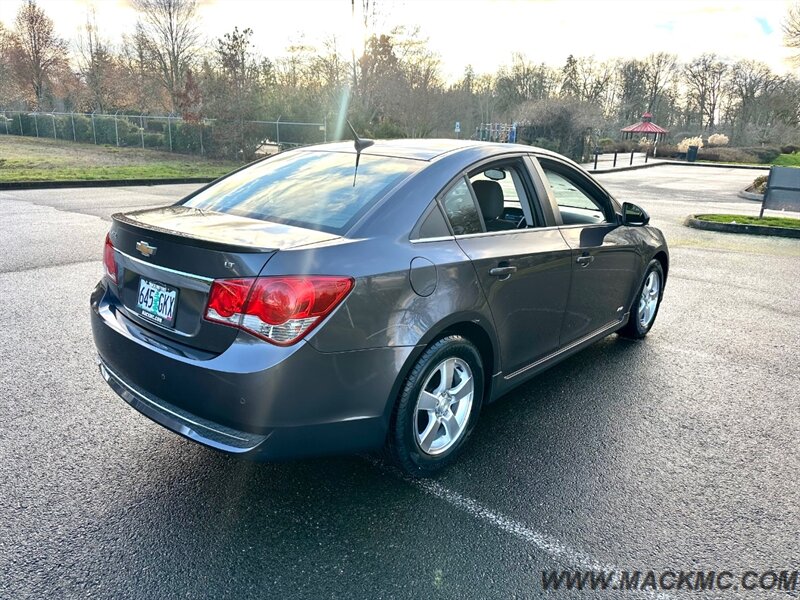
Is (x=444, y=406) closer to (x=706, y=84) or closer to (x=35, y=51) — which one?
(x=35, y=51)

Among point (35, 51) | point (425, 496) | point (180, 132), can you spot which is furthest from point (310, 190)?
point (35, 51)

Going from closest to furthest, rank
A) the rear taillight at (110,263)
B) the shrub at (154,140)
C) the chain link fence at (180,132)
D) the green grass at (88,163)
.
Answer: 1. the rear taillight at (110,263)
2. the green grass at (88,163)
3. the chain link fence at (180,132)
4. the shrub at (154,140)

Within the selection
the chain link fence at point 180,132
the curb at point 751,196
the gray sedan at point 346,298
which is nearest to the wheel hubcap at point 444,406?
the gray sedan at point 346,298

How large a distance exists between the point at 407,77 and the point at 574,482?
30.6m

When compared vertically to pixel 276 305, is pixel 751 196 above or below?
below

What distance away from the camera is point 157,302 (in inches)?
103

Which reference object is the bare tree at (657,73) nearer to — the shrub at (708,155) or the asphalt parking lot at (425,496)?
the shrub at (708,155)

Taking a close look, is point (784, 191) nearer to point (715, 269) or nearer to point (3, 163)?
point (715, 269)

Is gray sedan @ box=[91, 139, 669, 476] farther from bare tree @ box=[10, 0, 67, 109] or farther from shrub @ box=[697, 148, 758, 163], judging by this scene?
bare tree @ box=[10, 0, 67, 109]

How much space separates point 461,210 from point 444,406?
1.06 metres

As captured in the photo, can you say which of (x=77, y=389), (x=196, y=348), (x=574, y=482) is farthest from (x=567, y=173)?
(x=77, y=389)

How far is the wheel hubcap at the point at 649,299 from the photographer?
507 cm

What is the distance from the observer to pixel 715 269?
8.40m

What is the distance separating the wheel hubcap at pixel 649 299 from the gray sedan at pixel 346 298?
1.49 meters
